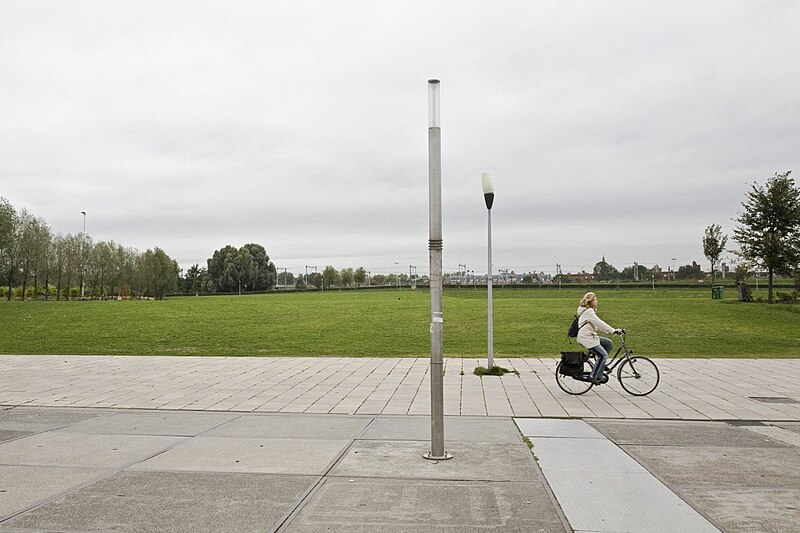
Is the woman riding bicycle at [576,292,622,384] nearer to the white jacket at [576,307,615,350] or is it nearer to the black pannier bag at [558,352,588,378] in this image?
the white jacket at [576,307,615,350]

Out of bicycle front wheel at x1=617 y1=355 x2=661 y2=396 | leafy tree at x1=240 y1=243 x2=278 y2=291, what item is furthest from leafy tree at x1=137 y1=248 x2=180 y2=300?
bicycle front wheel at x1=617 y1=355 x2=661 y2=396

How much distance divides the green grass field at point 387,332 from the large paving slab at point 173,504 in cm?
1243

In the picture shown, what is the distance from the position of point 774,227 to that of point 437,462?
3291 cm

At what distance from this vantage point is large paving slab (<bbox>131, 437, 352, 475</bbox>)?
6.29 meters

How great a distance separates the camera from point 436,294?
21.7ft

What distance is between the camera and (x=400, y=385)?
1223 cm

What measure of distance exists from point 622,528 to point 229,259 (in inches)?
4485

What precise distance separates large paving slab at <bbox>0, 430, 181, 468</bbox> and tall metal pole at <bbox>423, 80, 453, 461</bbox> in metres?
2.98

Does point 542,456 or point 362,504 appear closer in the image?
point 362,504

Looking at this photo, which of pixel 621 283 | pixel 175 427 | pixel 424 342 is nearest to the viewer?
pixel 175 427

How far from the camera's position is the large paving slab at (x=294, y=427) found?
786cm

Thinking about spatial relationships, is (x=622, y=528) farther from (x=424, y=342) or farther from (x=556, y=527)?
(x=424, y=342)

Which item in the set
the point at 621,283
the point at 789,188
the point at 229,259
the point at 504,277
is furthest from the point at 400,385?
the point at 229,259

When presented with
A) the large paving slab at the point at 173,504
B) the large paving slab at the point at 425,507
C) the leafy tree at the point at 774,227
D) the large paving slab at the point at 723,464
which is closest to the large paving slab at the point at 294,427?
the large paving slab at the point at 173,504
